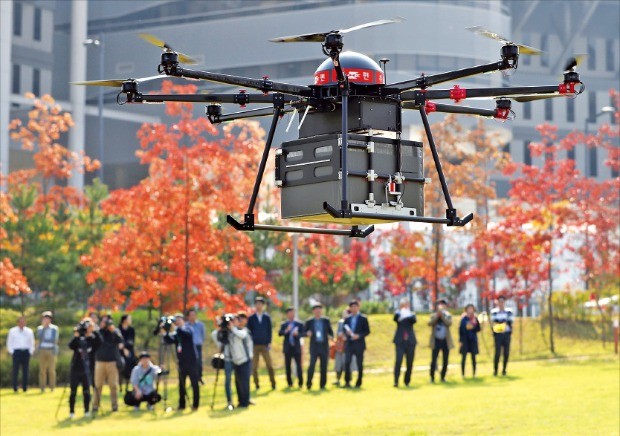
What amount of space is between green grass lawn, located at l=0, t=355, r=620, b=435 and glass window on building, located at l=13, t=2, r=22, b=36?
4032 centimetres

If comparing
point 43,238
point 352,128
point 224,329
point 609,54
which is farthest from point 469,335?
point 609,54

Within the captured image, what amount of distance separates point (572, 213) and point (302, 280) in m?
10.0

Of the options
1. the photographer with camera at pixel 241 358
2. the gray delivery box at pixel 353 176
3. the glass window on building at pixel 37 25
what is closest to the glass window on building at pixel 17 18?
the glass window on building at pixel 37 25

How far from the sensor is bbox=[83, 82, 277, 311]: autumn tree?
31922 millimetres

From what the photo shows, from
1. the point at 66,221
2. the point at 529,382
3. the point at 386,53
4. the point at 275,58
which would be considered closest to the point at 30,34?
the point at 275,58

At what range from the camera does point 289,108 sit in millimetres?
12320

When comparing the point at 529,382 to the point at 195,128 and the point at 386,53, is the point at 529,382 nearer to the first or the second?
the point at 195,128

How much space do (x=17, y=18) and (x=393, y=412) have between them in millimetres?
50008

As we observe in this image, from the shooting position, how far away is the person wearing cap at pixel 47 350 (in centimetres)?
2961

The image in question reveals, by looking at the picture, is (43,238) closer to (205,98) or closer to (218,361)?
(218,361)

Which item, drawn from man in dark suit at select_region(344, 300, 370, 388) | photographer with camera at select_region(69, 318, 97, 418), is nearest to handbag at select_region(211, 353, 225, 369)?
photographer with camera at select_region(69, 318, 97, 418)

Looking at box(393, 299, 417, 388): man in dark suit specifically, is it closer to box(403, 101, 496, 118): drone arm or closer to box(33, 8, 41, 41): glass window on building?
box(403, 101, 496, 118): drone arm

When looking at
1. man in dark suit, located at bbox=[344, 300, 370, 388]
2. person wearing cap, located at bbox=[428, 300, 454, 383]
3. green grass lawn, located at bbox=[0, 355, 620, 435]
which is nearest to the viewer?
green grass lawn, located at bbox=[0, 355, 620, 435]

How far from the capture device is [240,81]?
37.3 feet
